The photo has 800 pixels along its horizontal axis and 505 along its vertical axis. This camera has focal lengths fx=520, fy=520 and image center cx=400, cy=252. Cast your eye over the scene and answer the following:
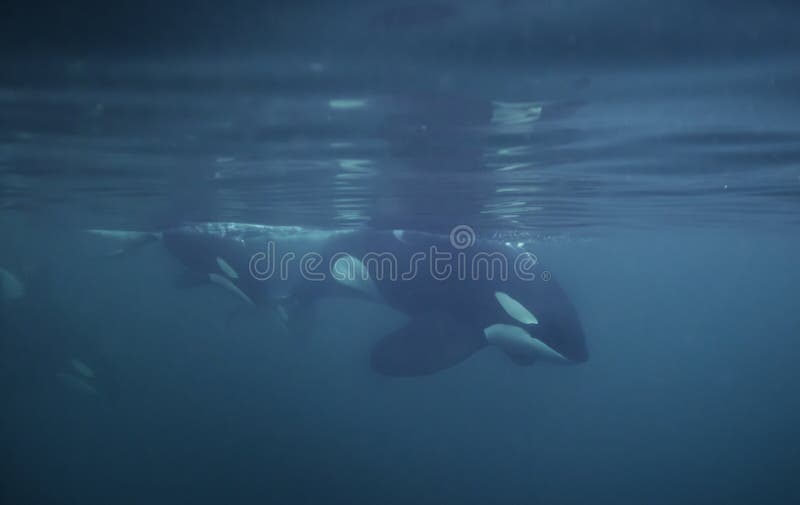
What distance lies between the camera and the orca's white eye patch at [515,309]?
835 centimetres

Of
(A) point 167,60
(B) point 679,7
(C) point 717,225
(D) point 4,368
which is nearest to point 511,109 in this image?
(B) point 679,7

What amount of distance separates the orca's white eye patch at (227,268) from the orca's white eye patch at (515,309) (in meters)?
6.20

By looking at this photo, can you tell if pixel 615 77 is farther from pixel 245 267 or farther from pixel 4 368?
pixel 4 368

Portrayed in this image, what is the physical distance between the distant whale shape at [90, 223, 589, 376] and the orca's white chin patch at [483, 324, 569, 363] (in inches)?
0.7

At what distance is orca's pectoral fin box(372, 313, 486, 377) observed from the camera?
847cm

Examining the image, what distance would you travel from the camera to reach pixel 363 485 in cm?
2108

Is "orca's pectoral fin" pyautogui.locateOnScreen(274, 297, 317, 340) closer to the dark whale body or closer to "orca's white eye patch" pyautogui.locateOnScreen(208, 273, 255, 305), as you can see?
the dark whale body

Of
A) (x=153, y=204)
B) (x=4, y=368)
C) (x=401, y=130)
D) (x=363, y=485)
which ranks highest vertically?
(x=153, y=204)

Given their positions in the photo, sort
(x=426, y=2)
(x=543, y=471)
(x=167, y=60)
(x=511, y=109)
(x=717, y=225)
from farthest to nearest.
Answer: (x=543, y=471) < (x=717, y=225) < (x=511, y=109) < (x=167, y=60) < (x=426, y=2)

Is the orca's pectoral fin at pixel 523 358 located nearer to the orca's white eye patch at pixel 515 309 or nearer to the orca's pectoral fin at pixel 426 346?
the orca's pectoral fin at pixel 426 346

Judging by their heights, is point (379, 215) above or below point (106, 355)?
above

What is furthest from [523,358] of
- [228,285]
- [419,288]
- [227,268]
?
[228,285]

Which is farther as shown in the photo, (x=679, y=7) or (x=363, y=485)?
(x=363, y=485)

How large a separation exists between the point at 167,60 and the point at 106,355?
18.9 m
